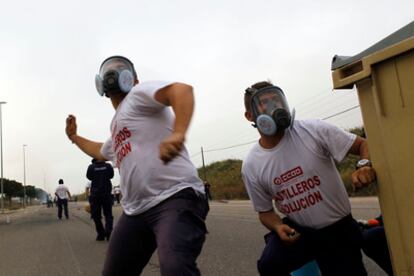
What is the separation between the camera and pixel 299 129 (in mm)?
3342

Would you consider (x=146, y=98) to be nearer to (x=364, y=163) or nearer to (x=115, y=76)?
(x=115, y=76)

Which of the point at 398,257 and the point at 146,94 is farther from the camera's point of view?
the point at 146,94

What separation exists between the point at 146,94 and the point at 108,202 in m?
7.16

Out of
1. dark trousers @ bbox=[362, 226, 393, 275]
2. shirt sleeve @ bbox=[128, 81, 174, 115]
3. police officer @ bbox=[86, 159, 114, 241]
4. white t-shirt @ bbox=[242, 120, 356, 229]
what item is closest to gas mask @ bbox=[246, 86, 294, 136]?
white t-shirt @ bbox=[242, 120, 356, 229]

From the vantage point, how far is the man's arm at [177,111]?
7.66 ft

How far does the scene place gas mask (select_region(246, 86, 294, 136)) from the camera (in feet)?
10.5

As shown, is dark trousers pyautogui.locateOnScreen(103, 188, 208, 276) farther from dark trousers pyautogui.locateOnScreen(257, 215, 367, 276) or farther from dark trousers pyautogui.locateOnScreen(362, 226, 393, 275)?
dark trousers pyautogui.locateOnScreen(362, 226, 393, 275)

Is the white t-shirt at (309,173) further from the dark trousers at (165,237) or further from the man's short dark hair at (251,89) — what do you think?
the dark trousers at (165,237)

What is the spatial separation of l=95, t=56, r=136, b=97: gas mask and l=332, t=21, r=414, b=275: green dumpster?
1.34 m

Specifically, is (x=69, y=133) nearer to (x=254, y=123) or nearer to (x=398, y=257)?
(x=254, y=123)

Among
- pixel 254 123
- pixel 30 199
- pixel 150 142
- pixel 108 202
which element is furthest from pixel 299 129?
pixel 30 199

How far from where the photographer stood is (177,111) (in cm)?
250

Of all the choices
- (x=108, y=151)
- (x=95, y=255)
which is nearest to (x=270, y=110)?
(x=108, y=151)

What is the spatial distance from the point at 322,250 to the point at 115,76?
1.66 m
